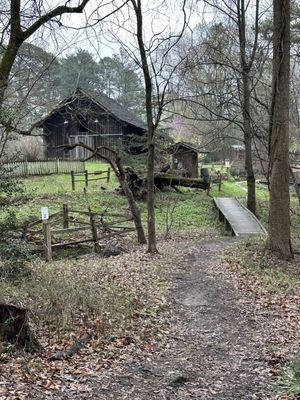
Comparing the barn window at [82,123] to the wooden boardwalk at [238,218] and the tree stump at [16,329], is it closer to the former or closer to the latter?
the wooden boardwalk at [238,218]

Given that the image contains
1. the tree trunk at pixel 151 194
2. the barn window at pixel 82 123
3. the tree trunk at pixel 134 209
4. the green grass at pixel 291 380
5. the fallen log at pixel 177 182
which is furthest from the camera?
the fallen log at pixel 177 182

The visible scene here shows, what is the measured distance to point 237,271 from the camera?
1056cm

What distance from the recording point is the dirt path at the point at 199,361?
15.9 ft

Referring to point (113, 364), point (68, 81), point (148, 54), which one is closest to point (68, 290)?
point (113, 364)

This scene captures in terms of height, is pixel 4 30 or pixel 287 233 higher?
pixel 4 30

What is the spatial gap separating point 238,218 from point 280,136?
368 inches

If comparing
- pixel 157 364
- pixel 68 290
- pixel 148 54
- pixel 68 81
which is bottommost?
pixel 157 364

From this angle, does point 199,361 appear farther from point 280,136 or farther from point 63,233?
point 63,233

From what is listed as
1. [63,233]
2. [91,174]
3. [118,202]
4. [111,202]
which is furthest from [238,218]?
[91,174]

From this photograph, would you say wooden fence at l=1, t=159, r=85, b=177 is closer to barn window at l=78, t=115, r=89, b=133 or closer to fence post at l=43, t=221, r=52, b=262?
barn window at l=78, t=115, r=89, b=133

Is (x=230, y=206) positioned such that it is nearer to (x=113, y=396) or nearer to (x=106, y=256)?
(x=106, y=256)

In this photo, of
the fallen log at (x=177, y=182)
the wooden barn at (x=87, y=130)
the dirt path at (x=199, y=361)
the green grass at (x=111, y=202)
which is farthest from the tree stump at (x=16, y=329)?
the wooden barn at (x=87, y=130)

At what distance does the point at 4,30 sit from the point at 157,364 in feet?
26.8

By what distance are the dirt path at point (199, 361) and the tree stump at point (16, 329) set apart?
39.3 inches
